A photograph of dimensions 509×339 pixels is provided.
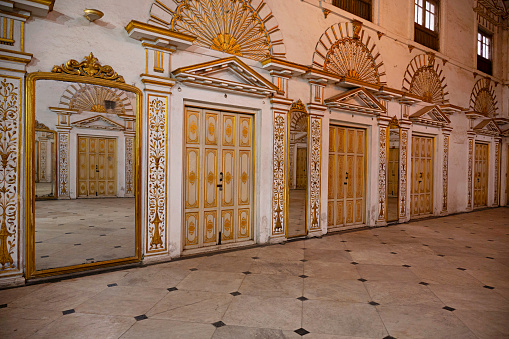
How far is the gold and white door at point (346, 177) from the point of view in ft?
23.1

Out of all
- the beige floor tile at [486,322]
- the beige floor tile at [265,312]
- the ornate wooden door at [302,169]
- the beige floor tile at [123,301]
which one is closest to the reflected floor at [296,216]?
the ornate wooden door at [302,169]

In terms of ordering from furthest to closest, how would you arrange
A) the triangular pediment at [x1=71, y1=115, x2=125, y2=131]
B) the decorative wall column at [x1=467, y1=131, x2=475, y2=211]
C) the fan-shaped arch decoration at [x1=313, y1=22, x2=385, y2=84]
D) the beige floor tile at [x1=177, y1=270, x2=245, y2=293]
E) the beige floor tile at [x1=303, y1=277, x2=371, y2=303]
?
the decorative wall column at [x1=467, y1=131, x2=475, y2=211] → the fan-shaped arch decoration at [x1=313, y1=22, x2=385, y2=84] → the triangular pediment at [x1=71, y1=115, x2=125, y2=131] → the beige floor tile at [x1=177, y1=270, x2=245, y2=293] → the beige floor tile at [x1=303, y1=277, x2=371, y2=303]

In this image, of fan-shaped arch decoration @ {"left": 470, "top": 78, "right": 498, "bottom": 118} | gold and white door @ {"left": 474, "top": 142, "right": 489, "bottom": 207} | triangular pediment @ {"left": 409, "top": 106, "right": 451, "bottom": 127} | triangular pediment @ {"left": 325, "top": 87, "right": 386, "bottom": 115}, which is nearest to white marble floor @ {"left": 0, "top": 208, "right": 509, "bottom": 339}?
triangular pediment @ {"left": 325, "top": 87, "right": 386, "bottom": 115}

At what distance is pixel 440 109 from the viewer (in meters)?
9.09

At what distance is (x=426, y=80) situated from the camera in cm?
897

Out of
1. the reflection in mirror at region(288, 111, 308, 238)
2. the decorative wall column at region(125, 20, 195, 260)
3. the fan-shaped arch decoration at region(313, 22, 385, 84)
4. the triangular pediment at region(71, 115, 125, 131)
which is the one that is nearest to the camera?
the decorative wall column at region(125, 20, 195, 260)

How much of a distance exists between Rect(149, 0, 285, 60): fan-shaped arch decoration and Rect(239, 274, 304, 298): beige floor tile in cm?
359

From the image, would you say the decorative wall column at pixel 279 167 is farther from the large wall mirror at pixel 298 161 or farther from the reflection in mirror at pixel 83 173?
the reflection in mirror at pixel 83 173

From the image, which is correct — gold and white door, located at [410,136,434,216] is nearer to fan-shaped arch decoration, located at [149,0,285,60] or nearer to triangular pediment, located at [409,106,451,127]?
triangular pediment, located at [409,106,451,127]

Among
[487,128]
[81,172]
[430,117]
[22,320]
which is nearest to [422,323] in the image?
[22,320]

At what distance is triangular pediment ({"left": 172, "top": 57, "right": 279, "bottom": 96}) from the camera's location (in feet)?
16.0

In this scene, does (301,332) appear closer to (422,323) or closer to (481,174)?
(422,323)

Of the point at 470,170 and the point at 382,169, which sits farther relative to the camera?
the point at 470,170

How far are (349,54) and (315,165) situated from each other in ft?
8.55
